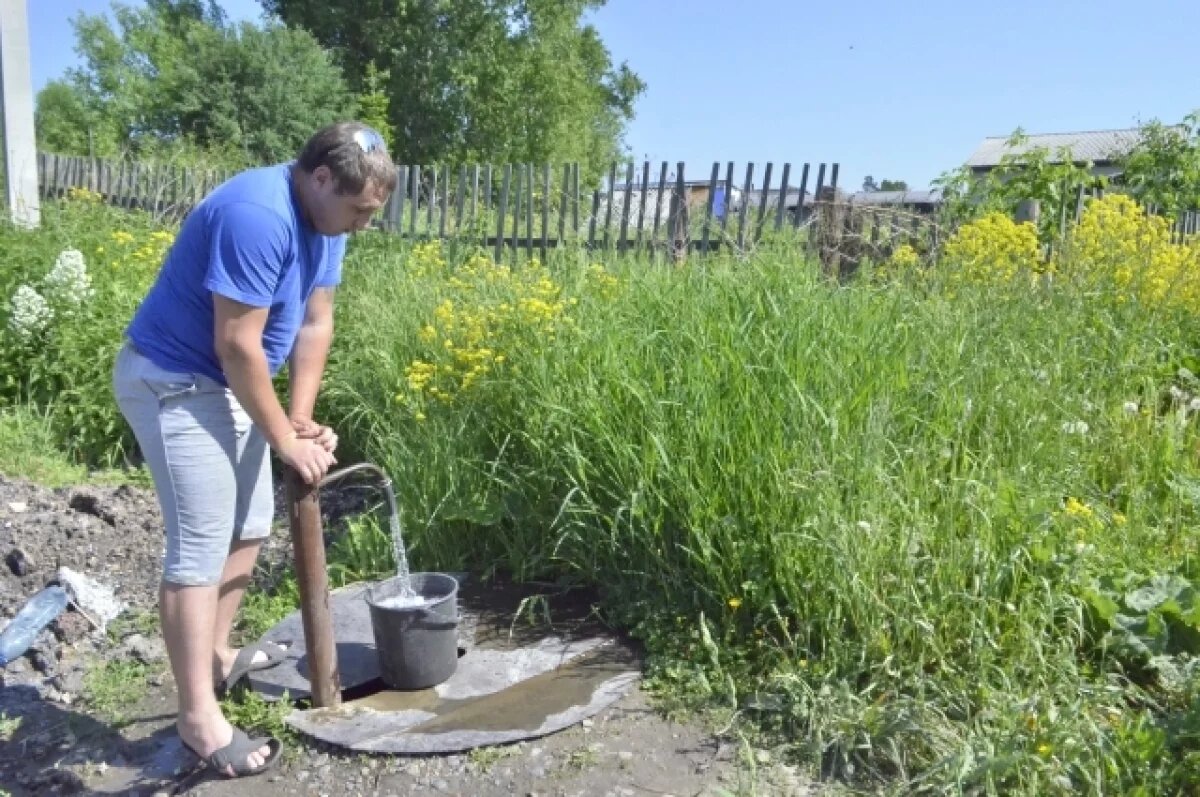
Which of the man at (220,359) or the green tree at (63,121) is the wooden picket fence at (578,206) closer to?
the man at (220,359)

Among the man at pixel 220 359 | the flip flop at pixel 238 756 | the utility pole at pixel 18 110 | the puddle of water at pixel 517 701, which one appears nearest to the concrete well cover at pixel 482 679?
the puddle of water at pixel 517 701

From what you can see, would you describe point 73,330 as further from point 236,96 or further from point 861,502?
point 236,96

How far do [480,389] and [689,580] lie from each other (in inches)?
50.5

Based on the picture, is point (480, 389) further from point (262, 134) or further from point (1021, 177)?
point (262, 134)

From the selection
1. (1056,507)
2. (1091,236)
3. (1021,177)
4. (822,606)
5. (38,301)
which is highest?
(1021,177)

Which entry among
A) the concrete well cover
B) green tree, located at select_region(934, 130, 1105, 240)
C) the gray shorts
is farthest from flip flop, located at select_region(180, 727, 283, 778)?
green tree, located at select_region(934, 130, 1105, 240)

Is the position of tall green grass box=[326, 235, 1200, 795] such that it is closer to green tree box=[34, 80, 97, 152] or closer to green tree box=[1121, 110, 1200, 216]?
green tree box=[1121, 110, 1200, 216]

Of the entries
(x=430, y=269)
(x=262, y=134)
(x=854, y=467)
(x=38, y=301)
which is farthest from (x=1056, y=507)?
(x=262, y=134)

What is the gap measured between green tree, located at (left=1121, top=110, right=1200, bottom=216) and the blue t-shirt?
27.1 ft

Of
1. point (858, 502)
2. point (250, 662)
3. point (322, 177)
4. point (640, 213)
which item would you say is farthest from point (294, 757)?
point (640, 213)

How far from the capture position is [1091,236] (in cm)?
492

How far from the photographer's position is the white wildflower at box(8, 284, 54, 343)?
5.71m

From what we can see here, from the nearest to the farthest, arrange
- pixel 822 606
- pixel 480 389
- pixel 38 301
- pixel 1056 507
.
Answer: pixel 822 606 < pixel 1056 507 < pixel 480 389 < pixel 38 301

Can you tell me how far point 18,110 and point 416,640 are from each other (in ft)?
23.1
